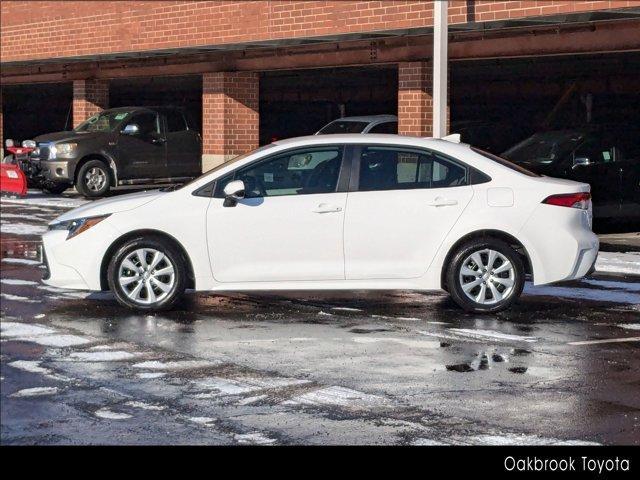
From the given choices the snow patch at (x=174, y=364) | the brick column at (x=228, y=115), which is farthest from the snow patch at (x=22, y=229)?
the snow patch at (x=174, y=364)

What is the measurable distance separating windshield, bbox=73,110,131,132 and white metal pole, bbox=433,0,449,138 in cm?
1062

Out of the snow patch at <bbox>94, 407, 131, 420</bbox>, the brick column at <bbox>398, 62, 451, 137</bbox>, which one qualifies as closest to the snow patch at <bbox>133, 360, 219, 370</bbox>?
the snow patch at <bbox>94, 407, 131, 420</bbox>

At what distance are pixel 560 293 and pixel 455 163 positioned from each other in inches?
86.7

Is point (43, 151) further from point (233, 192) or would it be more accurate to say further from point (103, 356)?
point (103, 356)

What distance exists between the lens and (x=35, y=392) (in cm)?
851

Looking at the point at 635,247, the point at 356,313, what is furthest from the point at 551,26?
the point at 356,313

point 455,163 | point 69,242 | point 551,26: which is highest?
point 551,26

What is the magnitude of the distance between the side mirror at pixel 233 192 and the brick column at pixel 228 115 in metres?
16.4

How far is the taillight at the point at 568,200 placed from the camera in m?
12.2

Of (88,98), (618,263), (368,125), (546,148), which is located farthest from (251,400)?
(88,98)

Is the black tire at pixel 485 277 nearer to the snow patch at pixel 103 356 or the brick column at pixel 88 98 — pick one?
the snow patch at pixel 103 356
